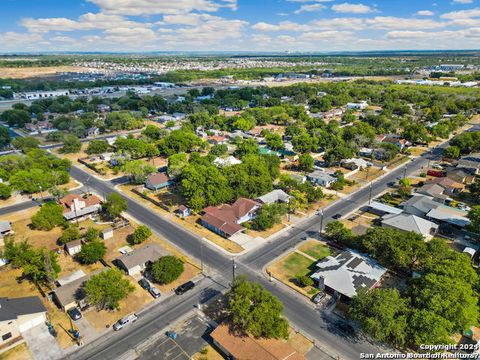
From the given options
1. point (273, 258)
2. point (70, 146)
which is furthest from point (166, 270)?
point (70, 146)

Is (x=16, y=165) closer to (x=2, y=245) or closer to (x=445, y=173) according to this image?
(x=2, y=245)

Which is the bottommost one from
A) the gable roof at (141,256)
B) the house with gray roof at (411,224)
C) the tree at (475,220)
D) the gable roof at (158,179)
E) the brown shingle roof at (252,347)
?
the brown shingle roof at (252,347)

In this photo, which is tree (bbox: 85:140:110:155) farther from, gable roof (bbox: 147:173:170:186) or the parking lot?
the parking lot

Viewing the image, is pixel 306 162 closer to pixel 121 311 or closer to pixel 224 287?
pixel 224 287

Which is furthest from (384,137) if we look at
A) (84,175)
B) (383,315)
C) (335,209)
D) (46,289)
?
(46,289)

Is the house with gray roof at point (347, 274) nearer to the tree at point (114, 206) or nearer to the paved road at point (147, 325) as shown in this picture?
the paved road at point (147, 325)

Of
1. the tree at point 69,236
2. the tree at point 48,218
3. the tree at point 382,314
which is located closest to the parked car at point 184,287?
the tree at point 382,314
